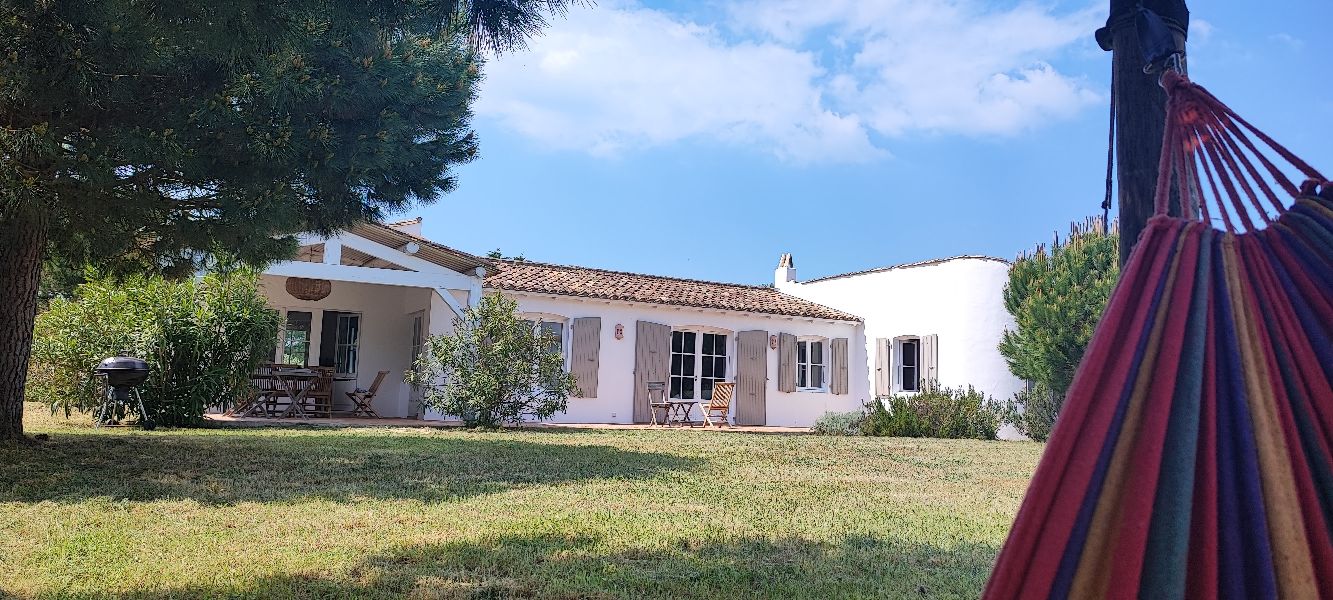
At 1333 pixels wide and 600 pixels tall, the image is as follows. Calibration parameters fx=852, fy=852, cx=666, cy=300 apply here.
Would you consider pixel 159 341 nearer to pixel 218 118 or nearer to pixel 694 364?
pixel 218 118

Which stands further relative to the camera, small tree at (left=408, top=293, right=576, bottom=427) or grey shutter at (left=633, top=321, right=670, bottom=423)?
grey shutter at (left=633, top=321, right=670, bottom=423)

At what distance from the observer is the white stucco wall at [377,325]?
1370 cm

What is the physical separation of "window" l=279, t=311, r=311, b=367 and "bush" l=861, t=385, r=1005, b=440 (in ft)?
29.3

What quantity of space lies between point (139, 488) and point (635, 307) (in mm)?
9786

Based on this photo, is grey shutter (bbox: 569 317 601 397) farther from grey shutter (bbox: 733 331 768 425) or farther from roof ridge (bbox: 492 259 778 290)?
grey shutter (bbox: 733 331 768 425)

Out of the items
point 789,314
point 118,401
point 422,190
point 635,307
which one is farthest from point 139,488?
point 789,314

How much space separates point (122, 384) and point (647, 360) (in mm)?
7602

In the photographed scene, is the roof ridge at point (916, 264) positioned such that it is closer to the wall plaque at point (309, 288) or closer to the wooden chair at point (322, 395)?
the wall plaque at point (309, 288)

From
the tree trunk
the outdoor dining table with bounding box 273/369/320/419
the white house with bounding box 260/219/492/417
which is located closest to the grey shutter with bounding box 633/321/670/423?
the white house with bounding box 260/219/492/417

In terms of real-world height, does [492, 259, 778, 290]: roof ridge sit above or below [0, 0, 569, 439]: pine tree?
above

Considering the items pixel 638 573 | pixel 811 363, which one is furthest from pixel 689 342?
pixel 638 573

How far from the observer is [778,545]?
12.2ft

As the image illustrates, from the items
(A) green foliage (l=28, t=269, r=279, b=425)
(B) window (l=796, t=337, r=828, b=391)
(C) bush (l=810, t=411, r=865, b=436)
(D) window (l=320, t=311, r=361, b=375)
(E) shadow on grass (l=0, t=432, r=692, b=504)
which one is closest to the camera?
(E) shadow on grass (l=0, t=432, r=692, b=504)

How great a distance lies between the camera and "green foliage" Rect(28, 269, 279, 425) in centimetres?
926
